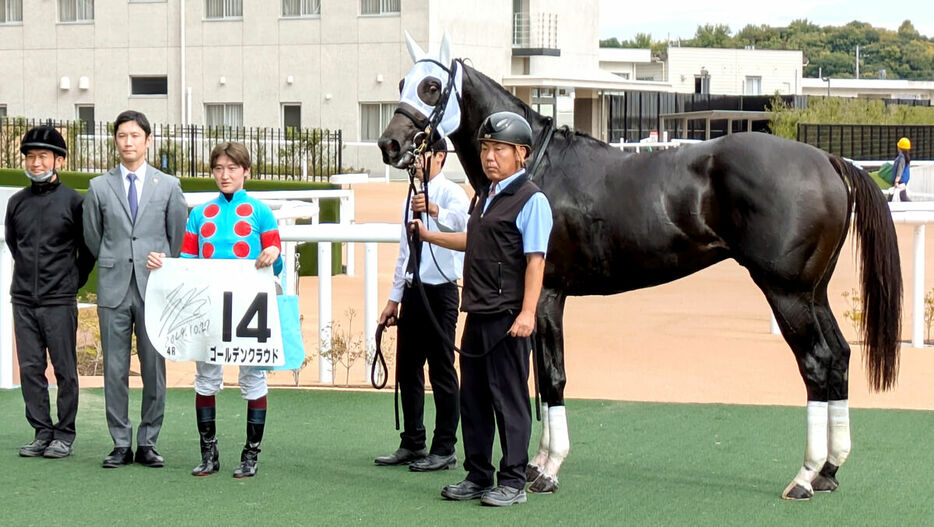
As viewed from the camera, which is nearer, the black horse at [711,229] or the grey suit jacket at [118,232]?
the black horse at [711,229]

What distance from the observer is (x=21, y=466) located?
5.71m

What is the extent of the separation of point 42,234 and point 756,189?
318 cm

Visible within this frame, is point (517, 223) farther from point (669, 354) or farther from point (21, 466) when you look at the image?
point (669, 354)

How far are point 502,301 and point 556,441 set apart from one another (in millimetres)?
718

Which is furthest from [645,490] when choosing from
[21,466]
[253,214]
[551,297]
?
[21,466]

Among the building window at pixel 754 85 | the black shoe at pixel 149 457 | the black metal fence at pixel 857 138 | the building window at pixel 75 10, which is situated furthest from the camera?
the building window at pixel 754 85

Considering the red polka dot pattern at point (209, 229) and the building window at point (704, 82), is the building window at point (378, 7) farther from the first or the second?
the building window at point (704, 82)

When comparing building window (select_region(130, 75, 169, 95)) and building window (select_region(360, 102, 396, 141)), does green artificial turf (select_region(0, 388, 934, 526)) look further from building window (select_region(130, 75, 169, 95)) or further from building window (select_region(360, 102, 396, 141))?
building window (select_region(130, 75, 169, 95))

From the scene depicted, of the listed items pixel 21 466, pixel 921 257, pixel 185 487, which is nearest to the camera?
pixel 185 487

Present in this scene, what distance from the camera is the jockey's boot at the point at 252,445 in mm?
5527

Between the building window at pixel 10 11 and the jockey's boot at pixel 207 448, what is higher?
the building window at pixel 10 11

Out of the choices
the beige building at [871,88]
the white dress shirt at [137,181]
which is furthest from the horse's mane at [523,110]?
the beige building at [871,88]

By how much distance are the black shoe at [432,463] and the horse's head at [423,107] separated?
138 centimetres

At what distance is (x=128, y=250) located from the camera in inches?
224
